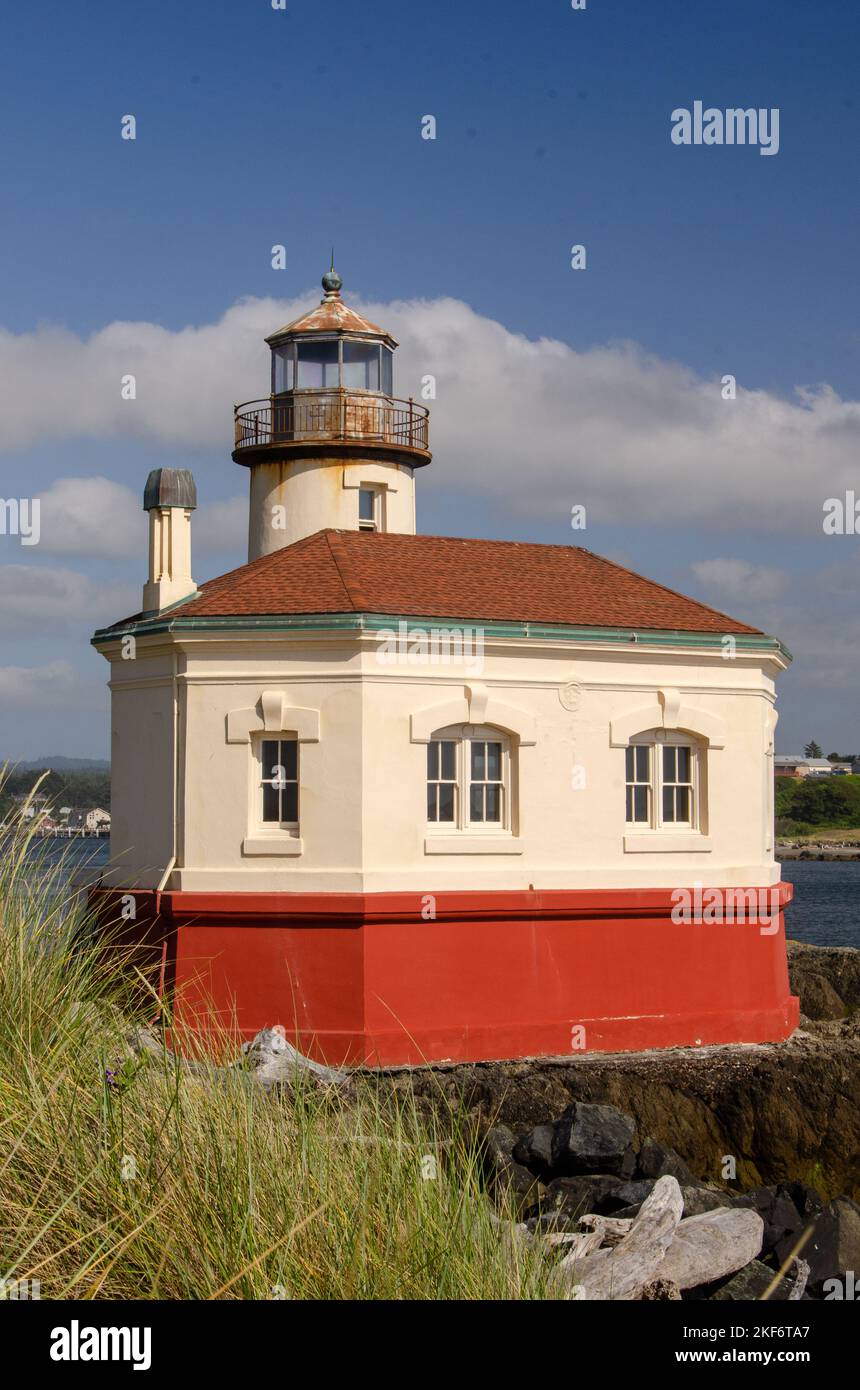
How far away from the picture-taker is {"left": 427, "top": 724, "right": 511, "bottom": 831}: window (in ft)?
59.1

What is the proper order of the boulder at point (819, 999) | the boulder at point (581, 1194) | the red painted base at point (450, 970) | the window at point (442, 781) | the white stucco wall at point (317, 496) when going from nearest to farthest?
the boulder at point (581, 1194), the red painted base at point (450, 970), the window at point (442, 781), the white stucco wall at point (317, 496), the boulder at point (819, 999)

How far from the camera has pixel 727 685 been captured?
1947cm

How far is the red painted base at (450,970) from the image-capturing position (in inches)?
675

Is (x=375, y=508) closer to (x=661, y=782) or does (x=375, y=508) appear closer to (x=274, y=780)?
(x=661, y=782)

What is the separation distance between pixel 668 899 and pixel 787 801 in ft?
354

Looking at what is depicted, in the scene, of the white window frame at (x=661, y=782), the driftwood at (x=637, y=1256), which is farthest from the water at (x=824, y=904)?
the driftwood at (x=637, y=1256)

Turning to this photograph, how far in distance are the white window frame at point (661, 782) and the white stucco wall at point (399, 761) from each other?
140 mm

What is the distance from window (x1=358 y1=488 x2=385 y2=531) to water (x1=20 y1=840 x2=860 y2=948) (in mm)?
5807

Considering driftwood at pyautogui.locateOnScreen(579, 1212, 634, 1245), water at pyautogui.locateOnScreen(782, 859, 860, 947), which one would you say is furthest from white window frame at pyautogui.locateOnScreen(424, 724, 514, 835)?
water at pyautogui.locateOnScreen(782, 859, 860, 947)

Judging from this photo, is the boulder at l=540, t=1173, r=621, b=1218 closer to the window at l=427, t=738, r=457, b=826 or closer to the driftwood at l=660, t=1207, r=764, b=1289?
the driftwood at l=660, t=1207, r=764, b=1289

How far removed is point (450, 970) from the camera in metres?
17.5

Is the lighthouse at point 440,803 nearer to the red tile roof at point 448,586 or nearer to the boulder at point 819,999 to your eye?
the red tile roof at point 448,586
